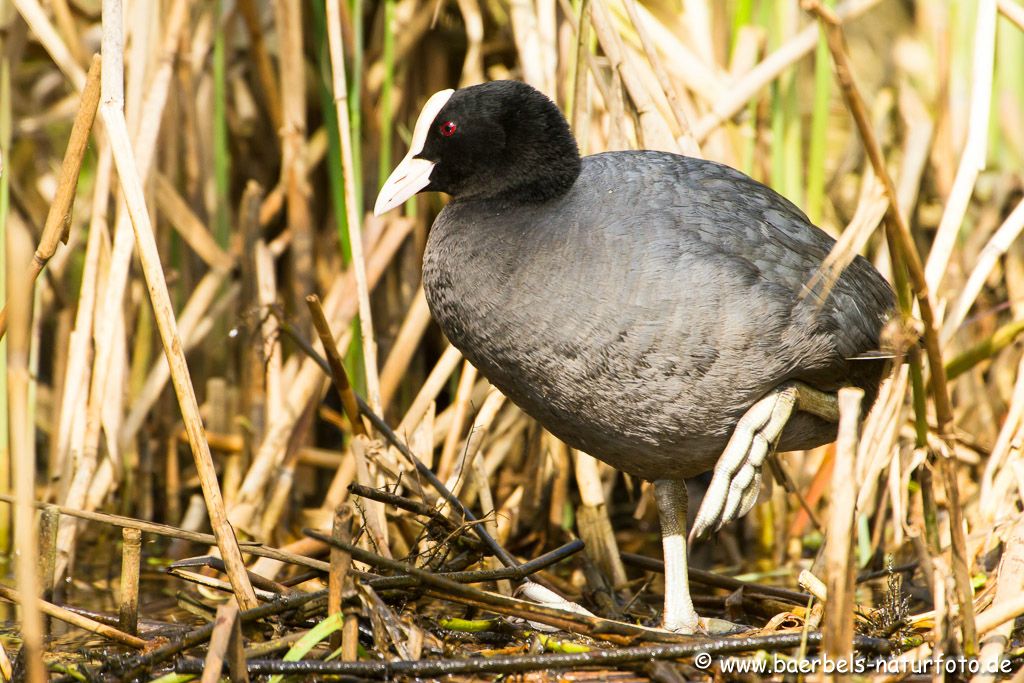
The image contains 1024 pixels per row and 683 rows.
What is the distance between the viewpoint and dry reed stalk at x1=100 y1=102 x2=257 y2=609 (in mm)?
1934

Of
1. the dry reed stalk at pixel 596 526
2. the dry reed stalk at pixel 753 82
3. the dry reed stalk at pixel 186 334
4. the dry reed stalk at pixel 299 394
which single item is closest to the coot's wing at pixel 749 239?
the dry reed stalk at pixel 753 82

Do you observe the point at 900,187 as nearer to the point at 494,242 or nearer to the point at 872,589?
the point at 872,589

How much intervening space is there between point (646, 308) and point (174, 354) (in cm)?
85

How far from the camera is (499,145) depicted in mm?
2371

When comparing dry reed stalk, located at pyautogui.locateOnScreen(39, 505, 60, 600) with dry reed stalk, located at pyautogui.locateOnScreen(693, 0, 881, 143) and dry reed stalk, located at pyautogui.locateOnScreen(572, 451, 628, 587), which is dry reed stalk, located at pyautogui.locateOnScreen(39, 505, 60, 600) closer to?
dry reed stalk, located at pyautogui.locateOnScreen(572, 451, 628, 587)

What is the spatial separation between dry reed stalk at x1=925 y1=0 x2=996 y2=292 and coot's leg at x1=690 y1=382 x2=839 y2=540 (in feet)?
1.19

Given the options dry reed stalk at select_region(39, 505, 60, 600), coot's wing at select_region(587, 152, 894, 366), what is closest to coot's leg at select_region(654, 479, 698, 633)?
coot's wing at select_region(587, 152, 894, 366)

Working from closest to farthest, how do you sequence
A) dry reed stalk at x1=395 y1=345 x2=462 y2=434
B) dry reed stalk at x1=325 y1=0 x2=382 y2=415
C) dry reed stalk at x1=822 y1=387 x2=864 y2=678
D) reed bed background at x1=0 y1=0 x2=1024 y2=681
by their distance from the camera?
dry reed stalk at x1=822 y1=387 x2=864 y2=678
reed bed background at x1=0 y1=0 x2=1024 y2=681
dry reed stalk at x1=325 y1=0 x2=382 y2=415
dry reed stalk at x1=395 y1=345 x2=462 y2=434

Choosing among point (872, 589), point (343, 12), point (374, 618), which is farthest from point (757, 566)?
point (343, 12)

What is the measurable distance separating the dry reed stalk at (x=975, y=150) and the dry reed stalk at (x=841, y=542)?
72cm

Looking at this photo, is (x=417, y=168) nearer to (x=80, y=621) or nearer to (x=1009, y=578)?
(x=80, y=621)

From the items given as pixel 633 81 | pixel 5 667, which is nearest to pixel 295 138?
pixel 633 81

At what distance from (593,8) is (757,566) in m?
1.64

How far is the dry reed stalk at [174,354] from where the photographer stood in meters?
1.93
